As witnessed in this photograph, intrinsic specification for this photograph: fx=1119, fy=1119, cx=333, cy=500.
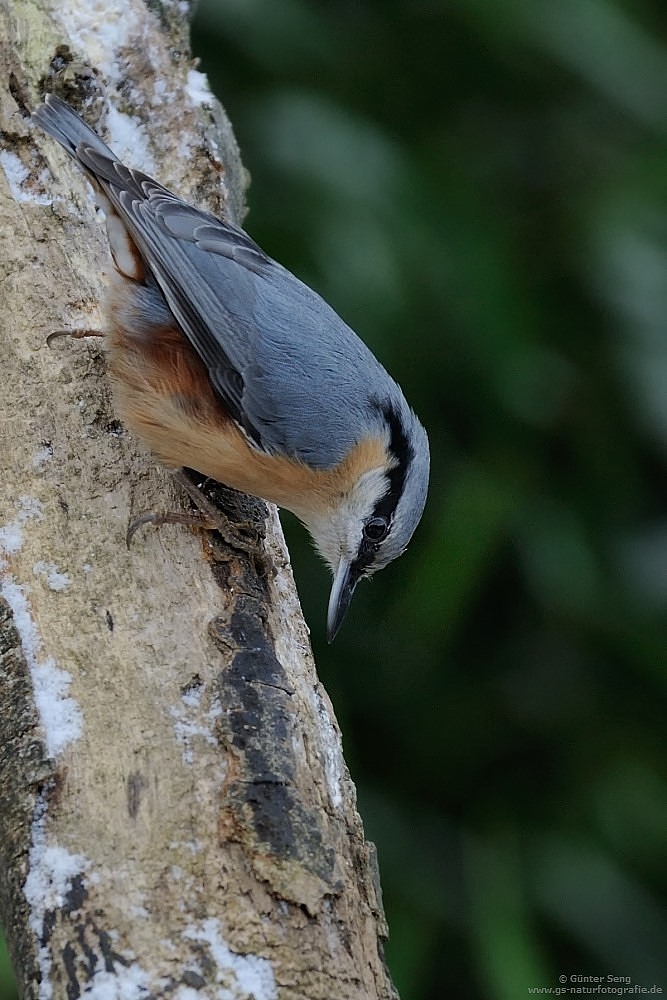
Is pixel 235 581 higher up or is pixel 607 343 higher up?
pixel 607 343

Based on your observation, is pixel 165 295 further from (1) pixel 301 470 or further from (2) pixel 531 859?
(2) pixel 531 859

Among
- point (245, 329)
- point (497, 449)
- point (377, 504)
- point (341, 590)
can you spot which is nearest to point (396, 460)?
point (377, 504)

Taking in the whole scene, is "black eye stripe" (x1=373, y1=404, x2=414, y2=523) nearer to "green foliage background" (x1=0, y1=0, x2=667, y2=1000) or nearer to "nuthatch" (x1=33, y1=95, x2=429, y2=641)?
"nuthatch" (x1=33, y1=95, x2=429, y2=641)

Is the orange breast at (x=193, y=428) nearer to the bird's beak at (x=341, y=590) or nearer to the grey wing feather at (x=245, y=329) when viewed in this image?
the grey wing feather at (x=245, y=329)

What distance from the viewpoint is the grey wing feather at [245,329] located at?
264 cm

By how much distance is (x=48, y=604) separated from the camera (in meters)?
2.07

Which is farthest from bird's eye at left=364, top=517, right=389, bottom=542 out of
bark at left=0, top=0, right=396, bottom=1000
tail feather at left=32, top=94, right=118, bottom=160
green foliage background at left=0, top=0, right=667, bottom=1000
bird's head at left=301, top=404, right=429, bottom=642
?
tail feather at left=32, top=94, right=118, bottom=160

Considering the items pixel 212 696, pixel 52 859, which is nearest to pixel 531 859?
pixel 212 696

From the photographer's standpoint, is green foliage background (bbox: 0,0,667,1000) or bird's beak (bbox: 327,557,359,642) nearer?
bird's beak (bbox: 327,557,359,642)

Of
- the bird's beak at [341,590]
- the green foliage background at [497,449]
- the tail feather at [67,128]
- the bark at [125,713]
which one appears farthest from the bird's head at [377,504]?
the tail feather at [67,128]

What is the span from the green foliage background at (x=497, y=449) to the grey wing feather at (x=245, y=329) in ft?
2.74

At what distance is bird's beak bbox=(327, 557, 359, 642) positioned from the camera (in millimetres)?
2758

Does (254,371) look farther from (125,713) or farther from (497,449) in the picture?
(497,449)

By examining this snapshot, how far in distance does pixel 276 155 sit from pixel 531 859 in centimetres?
240
